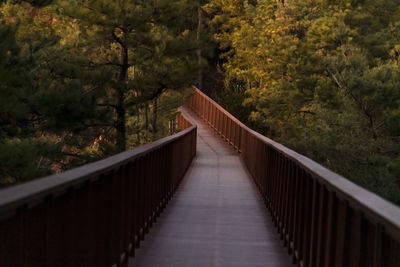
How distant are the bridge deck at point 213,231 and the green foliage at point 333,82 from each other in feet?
16.8

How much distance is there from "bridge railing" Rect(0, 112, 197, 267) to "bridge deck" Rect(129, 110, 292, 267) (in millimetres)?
356

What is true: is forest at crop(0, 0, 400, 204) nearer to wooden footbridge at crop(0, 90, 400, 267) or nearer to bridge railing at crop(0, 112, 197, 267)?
wooden footbridge at crop(0, 90, 400, 267)

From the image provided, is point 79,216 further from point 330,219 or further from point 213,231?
point 213,231

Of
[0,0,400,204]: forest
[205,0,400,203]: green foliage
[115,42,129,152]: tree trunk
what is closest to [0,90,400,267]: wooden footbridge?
[0,0,400,204]: forest

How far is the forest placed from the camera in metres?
15.4

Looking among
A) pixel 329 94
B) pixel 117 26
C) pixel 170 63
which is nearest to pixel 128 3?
pixel 117 26

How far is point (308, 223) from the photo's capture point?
5062 mm

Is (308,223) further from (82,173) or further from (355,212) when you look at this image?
(82,173)

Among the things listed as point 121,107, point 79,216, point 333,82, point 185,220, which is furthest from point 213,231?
point 333,82

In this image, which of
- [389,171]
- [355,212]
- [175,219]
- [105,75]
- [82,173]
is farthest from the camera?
[105,75]

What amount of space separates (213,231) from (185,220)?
36.9 inches

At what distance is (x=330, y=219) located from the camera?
3.99 meters

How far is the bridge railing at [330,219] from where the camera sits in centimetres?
275

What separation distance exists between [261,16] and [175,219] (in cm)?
3491
